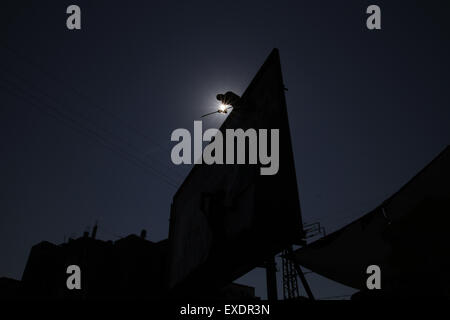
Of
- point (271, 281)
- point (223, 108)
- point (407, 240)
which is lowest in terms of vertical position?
point (271, 281)

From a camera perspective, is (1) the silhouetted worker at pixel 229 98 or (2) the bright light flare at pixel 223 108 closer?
(1) the silhouetted worker at pixel 229 98

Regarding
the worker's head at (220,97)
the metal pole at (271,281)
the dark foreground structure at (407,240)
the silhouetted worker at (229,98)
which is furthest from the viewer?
the dark foreground structure at (407,240)

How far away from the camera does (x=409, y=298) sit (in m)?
2.93

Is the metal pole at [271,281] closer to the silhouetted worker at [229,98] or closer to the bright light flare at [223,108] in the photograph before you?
the silhouetted worker at [229,98]

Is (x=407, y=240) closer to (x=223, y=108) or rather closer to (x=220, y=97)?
(x=223, y=108)

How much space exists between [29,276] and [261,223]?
3253cm

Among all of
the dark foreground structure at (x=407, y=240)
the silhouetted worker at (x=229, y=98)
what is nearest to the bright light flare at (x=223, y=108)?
the silhouetted worker at (x=229, y=98)


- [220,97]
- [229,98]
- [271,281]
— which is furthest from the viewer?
[220,97]

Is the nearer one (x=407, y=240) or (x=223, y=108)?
(x=223, y=108)

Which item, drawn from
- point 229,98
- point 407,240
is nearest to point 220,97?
point 229,98

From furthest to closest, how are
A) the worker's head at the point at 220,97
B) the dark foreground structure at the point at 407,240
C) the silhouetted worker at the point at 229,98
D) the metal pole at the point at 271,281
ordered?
the dark foreground structure at the point at 407,240, the worker's head at the point at 220,97, the silhouetted worker at the point at 229,98, the metal pole at the point at 271,281

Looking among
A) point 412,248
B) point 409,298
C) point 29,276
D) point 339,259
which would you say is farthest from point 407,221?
point 29,276

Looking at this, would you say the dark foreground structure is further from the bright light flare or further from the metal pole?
the bright light flare

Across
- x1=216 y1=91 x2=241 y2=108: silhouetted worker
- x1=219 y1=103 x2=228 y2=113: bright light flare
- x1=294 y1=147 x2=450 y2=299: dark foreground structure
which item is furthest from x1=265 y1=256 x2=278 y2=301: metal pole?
x1=219 y1=103 x2=228 y2=113: bright light flare
